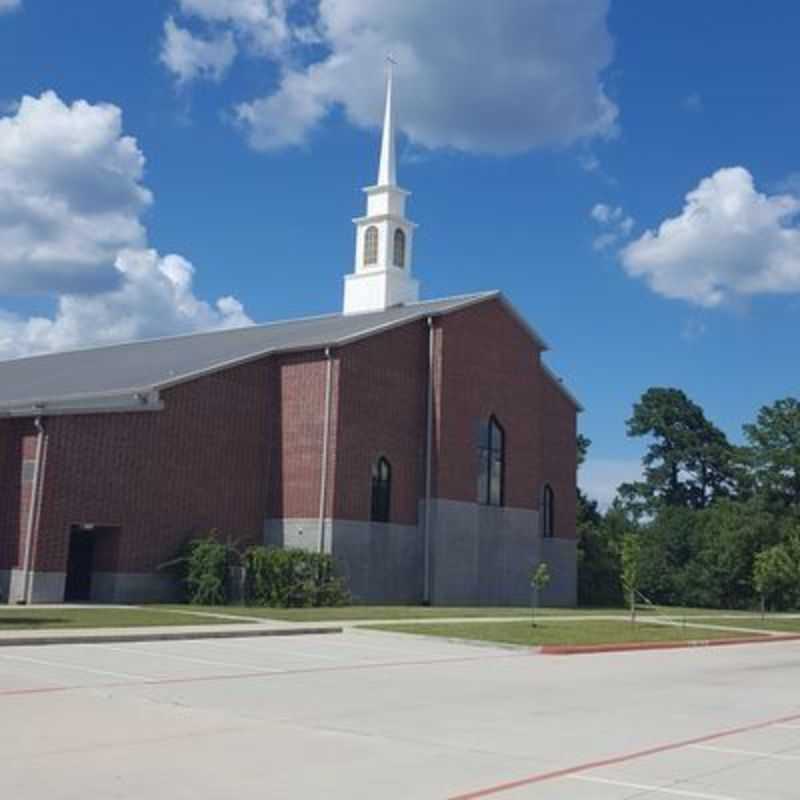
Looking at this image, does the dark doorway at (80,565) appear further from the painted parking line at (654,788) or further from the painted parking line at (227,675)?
the painted parking line at (654,788)

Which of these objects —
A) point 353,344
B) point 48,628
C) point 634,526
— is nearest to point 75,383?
point 353,344

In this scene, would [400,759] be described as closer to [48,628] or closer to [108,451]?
[48,628]

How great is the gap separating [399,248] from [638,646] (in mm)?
24580

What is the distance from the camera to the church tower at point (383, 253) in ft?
153

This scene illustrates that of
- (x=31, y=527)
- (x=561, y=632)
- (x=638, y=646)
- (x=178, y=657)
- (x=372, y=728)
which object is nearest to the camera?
(x=372, y=728)

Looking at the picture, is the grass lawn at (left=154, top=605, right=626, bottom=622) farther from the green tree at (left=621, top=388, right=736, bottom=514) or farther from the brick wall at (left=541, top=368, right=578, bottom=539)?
the green tree at (left=621, top=388, right=736, bottom=514)

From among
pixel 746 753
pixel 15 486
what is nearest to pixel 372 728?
pixel 746 753

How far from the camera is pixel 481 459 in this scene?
4319 centimetres

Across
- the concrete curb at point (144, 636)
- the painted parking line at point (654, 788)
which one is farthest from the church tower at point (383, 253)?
the painted parking line at point (654, 788)

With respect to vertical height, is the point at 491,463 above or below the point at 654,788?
above

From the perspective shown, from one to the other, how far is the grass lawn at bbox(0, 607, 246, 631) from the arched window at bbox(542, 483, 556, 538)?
880 inches

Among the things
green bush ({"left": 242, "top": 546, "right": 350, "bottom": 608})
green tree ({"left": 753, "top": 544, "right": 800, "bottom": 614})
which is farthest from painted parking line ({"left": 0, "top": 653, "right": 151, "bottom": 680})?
green tree ({"left": 753, "top": 544, "right": 800, "bottom": 614})

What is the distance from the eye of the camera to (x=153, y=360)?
141 ft

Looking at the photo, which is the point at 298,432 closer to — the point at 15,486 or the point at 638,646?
the point at 15,486
